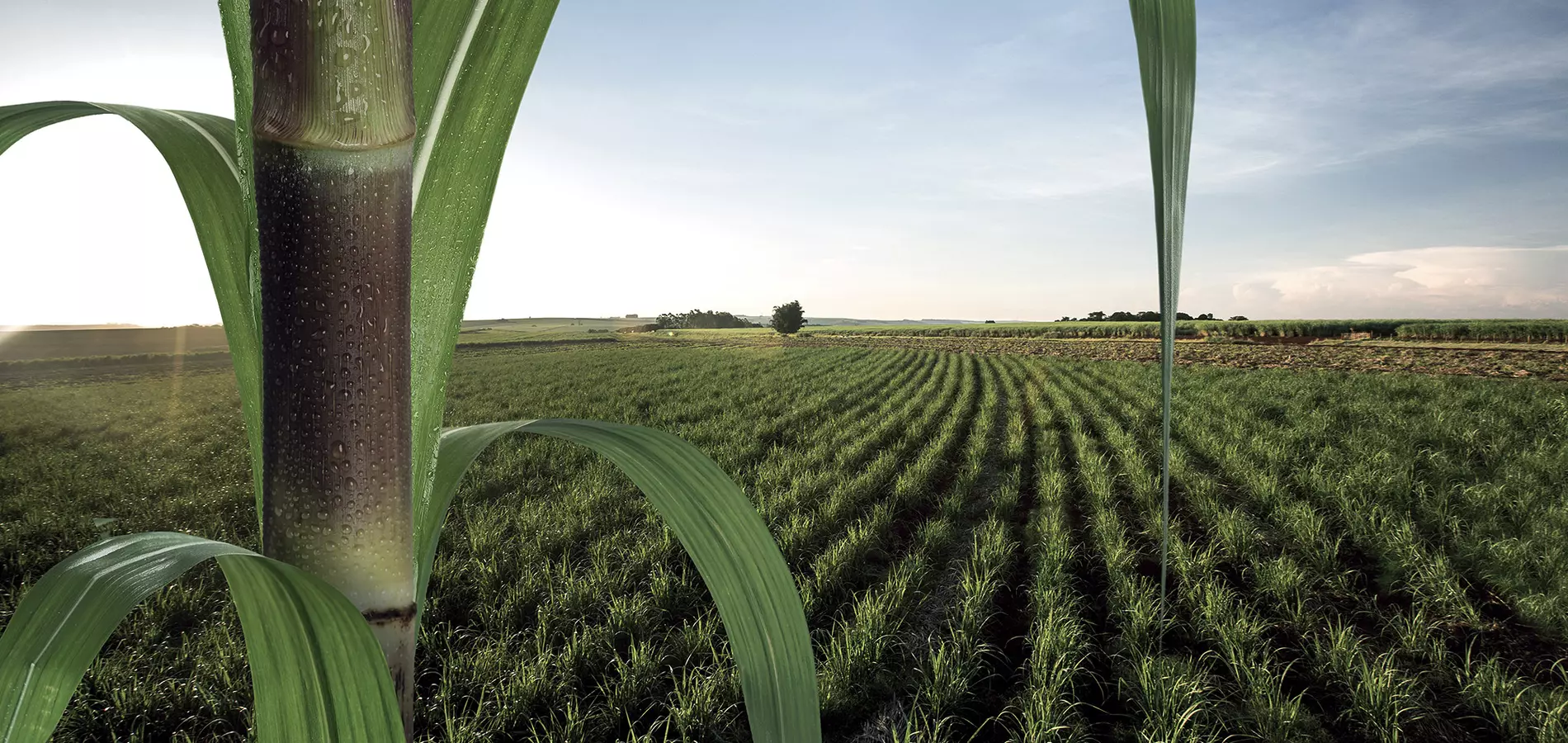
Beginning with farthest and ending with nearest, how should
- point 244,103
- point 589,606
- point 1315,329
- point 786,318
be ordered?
point 786,318, point 1315,329, point 589,606, point 244,103

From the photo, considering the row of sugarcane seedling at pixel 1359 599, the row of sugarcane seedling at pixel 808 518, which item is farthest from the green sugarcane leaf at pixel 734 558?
the row of sugarcane seedling at pixel 1359 599

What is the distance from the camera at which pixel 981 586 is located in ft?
12.5

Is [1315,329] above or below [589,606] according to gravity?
above

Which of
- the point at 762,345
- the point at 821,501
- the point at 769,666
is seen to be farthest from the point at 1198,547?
the point at 762,345

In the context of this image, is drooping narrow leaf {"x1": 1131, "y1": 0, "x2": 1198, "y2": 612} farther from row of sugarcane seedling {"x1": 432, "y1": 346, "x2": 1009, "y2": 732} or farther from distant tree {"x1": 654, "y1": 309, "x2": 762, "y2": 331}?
distant tree {"x1": 654, "y1": 309, "x2": 762, "y2": 331}

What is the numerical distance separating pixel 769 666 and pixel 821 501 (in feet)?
18.5

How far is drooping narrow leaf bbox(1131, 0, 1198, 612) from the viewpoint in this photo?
0.18 meters

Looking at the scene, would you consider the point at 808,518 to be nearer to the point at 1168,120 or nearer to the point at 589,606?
the point at 589,606

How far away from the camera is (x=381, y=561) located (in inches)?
10.5

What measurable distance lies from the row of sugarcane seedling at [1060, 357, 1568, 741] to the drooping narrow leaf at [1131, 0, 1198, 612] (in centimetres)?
369

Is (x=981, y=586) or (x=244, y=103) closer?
(x=244, y=103)

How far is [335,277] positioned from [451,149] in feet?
0.50

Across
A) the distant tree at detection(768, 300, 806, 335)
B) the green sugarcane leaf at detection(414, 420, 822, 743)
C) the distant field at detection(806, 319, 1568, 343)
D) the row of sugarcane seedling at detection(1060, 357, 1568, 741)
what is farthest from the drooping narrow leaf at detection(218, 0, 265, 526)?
the distant tree at detection(768, 300, 806, 335)

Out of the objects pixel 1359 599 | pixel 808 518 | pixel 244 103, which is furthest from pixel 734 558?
pixel 1359 599
